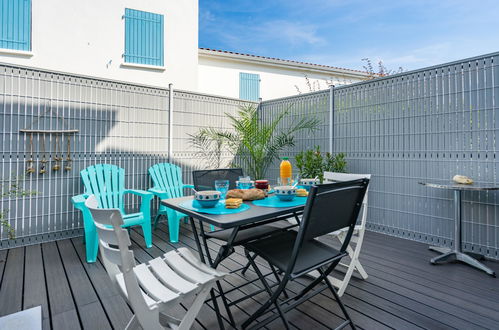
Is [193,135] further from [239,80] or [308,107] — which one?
[239,80]

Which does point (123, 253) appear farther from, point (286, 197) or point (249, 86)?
point (249, 86)

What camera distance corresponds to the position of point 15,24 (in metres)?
4.92

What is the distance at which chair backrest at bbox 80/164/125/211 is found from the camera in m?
3.48

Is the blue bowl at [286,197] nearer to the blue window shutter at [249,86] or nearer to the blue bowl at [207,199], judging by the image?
the blue bowl at [207,199]

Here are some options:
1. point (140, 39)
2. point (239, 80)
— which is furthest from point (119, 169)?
point (239, 80)

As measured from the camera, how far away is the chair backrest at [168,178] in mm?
4141

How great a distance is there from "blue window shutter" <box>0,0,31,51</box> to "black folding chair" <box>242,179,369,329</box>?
576cm

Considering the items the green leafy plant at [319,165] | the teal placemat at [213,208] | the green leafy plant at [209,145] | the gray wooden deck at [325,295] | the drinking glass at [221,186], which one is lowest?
the gray wooden deck at [325,295]

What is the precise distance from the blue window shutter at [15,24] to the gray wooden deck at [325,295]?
386 centimetres

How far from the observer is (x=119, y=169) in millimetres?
3803

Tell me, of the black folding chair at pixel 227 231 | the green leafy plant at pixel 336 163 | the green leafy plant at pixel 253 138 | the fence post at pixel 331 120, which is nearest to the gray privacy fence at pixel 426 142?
the fence post at pixel 331 120

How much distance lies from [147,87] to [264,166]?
2401 mm

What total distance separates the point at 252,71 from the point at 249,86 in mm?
530

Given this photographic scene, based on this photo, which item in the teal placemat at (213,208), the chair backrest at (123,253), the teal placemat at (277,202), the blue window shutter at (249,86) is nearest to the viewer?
the chair backrest at (123,253)
